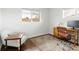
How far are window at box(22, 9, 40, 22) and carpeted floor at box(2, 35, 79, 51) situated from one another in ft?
0.69

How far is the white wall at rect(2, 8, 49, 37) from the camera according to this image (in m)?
1.22

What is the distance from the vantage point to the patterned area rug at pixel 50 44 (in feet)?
4.14

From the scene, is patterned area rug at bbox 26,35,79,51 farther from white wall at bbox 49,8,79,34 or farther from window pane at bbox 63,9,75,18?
window pane at bbox 63,9,75,18

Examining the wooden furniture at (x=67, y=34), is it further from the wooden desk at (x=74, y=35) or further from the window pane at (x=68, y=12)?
the window pane at (x=68, y=12)

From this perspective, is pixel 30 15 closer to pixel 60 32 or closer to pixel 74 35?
pixel 60 32

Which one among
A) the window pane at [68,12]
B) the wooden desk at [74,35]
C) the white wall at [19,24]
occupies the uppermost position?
the window pane at [68,12]

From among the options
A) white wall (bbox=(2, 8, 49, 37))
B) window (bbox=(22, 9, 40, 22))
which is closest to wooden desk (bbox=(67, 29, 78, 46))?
white wall (bbox=(2, 8, 49, 37))

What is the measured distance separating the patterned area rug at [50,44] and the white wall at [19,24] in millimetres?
68

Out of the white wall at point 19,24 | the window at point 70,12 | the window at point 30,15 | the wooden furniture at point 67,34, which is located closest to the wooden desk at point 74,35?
the wooden furniture at point 67,34
